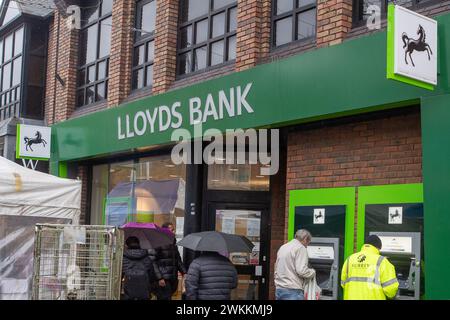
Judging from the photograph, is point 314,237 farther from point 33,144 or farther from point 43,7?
point 43,7

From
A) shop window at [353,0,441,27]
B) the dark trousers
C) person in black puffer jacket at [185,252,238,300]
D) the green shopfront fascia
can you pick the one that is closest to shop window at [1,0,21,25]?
the green shopfront fascia

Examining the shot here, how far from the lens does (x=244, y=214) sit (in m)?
11.2

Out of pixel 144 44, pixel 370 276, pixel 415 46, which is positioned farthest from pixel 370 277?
pixel 144 44

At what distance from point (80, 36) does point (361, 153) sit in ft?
28.5

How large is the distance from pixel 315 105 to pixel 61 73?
8.39 metres

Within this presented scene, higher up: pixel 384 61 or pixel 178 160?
pixel 384 61

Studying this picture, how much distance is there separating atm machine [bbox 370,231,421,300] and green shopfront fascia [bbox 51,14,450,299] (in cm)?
47

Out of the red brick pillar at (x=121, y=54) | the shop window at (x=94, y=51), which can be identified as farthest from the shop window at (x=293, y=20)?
the shop window at (x=94, y=51)

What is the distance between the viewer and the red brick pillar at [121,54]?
12.9 meters

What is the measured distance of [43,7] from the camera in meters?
15.8

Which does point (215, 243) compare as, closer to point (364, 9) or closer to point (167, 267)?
point (167, 267)

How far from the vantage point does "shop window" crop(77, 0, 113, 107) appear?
1393 centimetres

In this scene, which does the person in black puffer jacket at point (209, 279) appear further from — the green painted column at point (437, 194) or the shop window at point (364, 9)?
the shop window at point (364, 9)
